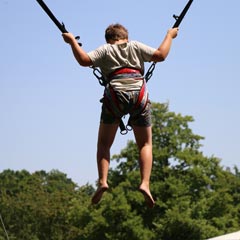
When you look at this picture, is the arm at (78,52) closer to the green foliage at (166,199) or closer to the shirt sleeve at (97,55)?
the shirt sleeve at (97,55)

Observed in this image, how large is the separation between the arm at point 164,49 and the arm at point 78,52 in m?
0.72

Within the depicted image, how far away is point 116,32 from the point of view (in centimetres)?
671

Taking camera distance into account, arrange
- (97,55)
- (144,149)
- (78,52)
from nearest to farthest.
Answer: (78,52) → (97,55) → (144,149)

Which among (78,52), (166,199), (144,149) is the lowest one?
(144,149)

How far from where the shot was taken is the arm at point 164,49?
264 inches

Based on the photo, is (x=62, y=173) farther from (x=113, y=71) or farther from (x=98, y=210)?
(x=113, y=71)

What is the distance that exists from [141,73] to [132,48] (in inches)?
13.3

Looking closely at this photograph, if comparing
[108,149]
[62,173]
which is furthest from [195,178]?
[62,173]

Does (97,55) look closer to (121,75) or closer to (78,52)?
(78,52)

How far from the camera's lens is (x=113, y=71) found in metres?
6.68

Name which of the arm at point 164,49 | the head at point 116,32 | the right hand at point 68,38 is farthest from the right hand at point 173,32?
the right hand at point 68,38

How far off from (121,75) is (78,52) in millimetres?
523

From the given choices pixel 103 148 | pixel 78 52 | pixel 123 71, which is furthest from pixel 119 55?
pixel 103 148

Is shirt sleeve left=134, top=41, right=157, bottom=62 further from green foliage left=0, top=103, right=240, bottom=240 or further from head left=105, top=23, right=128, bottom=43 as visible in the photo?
green foliage left=0, top=103, right=240, bottom=240
